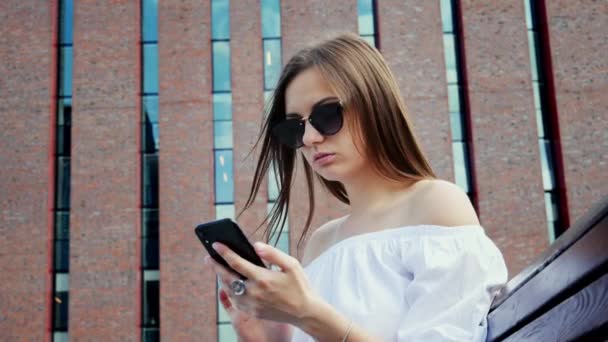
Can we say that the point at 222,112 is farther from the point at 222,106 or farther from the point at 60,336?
the point at 60,336

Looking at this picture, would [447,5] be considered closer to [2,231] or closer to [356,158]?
[2,231]

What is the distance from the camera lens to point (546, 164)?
15430mm

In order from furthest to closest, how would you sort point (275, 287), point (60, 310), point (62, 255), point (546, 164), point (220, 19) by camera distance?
point (220, 19) < point (546, 164) < point (62, 255) < point (60, 310) < point (275, 287)

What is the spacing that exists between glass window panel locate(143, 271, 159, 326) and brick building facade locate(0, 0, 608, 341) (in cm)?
12

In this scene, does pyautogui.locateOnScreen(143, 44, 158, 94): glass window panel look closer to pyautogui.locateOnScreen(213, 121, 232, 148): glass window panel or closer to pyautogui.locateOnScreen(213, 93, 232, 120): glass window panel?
pyautogui.locateOnScreen(213, 93, 232, 120): glass window panel

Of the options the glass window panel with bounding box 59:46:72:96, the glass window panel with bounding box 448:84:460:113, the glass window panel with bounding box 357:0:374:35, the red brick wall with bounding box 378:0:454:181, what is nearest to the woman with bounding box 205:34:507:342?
the red brick wall with bounding box 378:0:454:181

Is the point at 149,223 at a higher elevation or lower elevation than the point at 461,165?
lower

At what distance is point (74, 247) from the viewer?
49.0ft

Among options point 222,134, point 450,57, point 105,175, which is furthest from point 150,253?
point 450,57

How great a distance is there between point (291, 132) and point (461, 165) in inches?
552

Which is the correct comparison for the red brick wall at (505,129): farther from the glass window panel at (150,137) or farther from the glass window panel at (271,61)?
the glass window panel at (150,137)

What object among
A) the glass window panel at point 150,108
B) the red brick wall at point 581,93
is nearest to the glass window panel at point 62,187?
the glass window panel at point 150,108

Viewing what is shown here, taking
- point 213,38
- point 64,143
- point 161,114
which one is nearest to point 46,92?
point 64,143

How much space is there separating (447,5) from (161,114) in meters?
7.37
